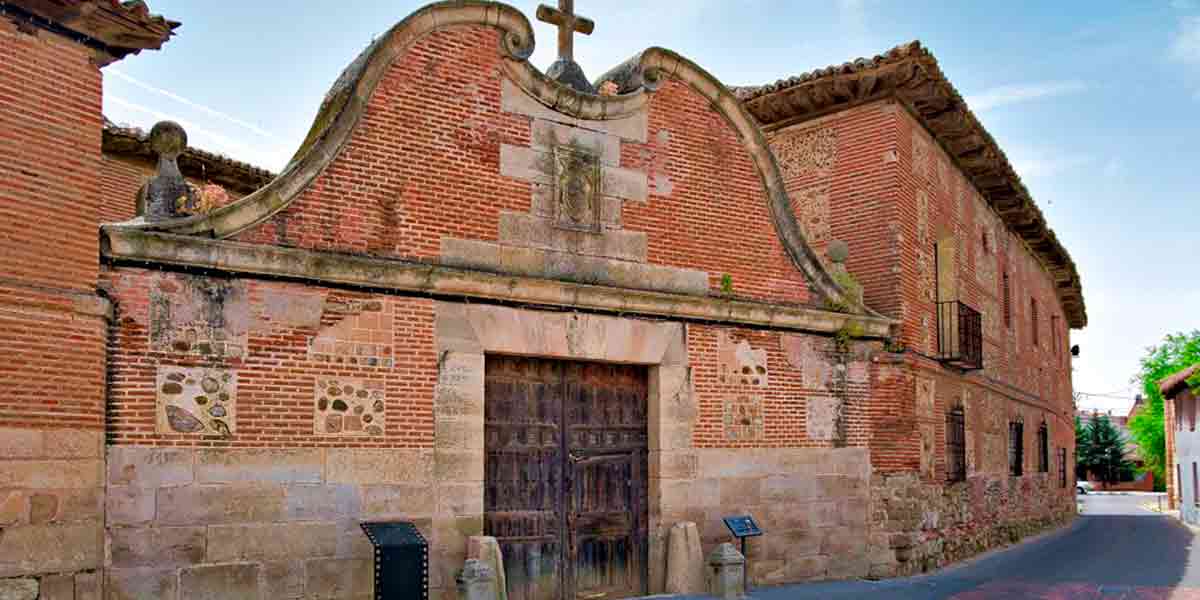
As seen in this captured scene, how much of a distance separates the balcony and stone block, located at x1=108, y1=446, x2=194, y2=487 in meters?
10.1

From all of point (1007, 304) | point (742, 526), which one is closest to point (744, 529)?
point (742, 526)

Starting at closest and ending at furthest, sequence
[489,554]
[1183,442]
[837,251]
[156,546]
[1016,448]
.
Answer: [156,546]
[489,554]
[837,251]
[1016,448]
[1183,442]

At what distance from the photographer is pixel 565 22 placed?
1141 centimetres

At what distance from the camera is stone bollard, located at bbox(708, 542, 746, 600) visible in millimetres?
10594

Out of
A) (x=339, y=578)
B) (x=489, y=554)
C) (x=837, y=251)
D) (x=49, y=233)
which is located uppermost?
(x=837, y=251)

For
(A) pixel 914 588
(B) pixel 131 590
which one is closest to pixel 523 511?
(B) pixel 131 590

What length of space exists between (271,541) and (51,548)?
161 centimetres

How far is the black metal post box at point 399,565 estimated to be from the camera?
8320mm

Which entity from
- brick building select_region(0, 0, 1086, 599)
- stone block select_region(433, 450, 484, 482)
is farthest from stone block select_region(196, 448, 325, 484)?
stone block select_region(433, 450, 484, 482)

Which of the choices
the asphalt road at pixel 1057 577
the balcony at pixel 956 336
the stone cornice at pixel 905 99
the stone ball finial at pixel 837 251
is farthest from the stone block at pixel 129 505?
the balcony at pixel 956 336

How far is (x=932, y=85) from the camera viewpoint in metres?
13.9

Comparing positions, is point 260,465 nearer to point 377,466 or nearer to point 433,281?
point 377,466

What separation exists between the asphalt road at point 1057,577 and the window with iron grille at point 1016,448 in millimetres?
1274

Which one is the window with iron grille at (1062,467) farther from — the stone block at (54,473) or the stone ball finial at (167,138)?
the stone block at (54,473)
